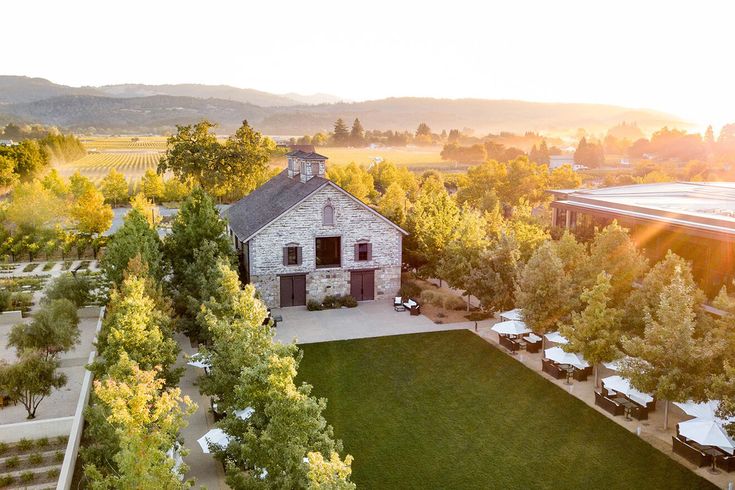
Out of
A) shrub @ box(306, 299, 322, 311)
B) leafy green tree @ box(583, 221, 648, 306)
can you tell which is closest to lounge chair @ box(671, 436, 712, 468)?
leafy green tree @ box(583, 221, 648, 306)

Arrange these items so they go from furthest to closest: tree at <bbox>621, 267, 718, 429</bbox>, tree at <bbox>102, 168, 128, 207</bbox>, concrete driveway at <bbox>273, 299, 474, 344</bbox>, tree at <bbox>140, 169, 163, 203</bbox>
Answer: tree at <bbox>140, 169, 163, 203</bbox>, tree at <bbox>102, 168, 128, 207</bbox>, concrete driveway at <bbox>273, 299, 474, 344</bbox>, tree at <bbox>621, 267, 718, 429</bbox>

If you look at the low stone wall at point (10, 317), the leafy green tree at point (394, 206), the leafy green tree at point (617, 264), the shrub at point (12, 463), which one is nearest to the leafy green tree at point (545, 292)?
the leafy green tree at point (617, 264)

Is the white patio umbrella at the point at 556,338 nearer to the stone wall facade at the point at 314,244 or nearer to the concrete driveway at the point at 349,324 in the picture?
the concrete driveway at the point at 349,324

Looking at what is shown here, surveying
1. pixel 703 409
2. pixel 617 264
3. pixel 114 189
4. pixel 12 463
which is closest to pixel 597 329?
pixel 703 409

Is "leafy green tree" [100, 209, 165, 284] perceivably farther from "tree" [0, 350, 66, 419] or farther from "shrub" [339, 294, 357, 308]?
"shrub" [339, 294, 357, 308]

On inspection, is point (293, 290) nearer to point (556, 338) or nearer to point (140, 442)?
point (556, 338)

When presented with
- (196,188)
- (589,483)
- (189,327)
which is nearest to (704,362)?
(589,483)
